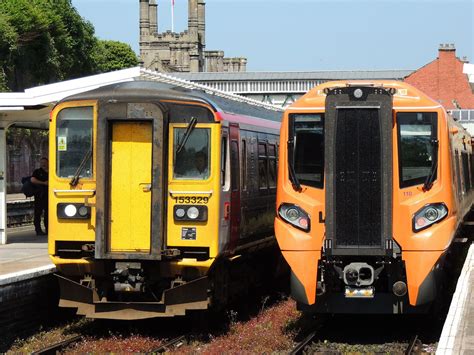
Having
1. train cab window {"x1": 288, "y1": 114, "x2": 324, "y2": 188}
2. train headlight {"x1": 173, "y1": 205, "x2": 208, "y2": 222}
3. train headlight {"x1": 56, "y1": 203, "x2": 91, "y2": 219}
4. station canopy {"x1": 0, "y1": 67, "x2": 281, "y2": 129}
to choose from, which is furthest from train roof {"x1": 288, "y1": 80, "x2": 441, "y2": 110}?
station canopy {"x1": 0, "y1": 67, "x2": 281, "y2": 129}

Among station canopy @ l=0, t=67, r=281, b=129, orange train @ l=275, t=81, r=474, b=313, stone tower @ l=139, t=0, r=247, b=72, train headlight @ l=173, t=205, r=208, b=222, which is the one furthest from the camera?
stone tower @ l=139, t=0, r=247, b=72

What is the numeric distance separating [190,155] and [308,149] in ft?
5.12

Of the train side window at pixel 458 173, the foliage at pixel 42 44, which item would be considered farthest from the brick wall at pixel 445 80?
the train side window at pixel 458 173

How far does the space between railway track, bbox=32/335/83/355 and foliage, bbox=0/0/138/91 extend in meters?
38.1

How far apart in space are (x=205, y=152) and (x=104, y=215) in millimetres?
1506

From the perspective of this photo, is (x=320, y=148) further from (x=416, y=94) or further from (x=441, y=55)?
(x=441, y=55)

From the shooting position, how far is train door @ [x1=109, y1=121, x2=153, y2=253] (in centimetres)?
1194

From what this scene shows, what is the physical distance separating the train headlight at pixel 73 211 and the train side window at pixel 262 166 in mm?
3688

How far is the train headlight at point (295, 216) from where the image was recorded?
1142 cm

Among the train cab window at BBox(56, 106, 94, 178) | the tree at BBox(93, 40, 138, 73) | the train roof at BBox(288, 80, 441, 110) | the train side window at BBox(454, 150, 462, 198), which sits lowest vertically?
the train side window at BBox(454, 150, 462, 198)

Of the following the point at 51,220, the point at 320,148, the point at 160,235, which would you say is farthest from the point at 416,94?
the point at 51,220

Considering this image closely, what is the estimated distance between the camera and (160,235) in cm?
1182

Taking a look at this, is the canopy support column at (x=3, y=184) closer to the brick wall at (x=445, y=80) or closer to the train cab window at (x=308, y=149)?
the train cab window at (x=308, y=149)

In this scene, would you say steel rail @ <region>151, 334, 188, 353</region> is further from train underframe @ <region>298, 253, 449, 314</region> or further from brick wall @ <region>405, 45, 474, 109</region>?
brick wall @ <region>405, 45, 474, 109</region>
